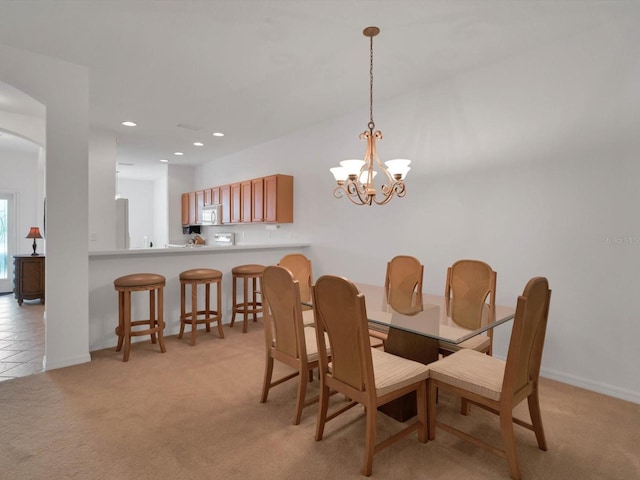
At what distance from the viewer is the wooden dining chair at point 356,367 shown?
67.3 inches

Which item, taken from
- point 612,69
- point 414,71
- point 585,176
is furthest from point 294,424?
point 612,69

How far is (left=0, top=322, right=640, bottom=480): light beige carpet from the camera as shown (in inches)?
70.4

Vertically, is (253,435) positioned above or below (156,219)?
below

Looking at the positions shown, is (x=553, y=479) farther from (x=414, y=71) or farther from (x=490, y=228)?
(x=414, y=71)

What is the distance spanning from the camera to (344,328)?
1779mm

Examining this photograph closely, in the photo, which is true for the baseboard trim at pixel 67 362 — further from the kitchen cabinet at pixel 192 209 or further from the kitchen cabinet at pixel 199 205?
the kitchen cabinet at pixel 192 209

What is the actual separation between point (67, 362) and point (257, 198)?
342 cm

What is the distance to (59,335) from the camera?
3.10 metres

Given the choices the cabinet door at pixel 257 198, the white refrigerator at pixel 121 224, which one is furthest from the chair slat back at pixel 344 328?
the white refrigerator at pixel 121 224

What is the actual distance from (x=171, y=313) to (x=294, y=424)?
2534 mm

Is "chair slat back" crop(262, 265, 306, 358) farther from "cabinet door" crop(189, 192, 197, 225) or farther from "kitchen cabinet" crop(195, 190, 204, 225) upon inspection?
"cabinet door" crop(189, 192, 197, 225)

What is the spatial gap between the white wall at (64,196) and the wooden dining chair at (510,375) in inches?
123

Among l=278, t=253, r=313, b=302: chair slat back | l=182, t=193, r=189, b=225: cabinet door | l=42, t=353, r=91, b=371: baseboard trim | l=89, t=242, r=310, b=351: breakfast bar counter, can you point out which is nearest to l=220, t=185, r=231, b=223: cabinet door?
l=182, t=193, r=189, b=225: cabinet door

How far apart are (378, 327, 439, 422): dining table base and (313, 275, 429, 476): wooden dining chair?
0.77 ft
